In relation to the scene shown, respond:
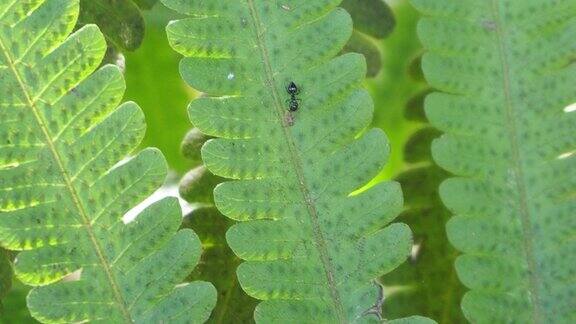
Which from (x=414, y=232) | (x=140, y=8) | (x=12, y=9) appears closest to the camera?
(x=12, y=9)

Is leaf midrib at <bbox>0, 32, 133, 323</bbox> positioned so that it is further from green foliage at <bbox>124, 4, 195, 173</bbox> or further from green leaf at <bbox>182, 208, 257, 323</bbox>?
green foliage at <bbox>124, 4, 195, 173</bbox>

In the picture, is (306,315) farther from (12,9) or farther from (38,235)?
(12,9)

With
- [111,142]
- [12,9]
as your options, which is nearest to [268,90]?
[111,142]

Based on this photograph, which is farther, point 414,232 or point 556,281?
point 414,232

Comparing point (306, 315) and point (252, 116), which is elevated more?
point (252, 116)

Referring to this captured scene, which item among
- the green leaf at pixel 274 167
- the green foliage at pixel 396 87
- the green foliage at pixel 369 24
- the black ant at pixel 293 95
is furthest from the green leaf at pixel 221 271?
the green foliage at pixel 396 87

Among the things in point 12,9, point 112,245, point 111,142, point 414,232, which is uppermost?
point 12,9
